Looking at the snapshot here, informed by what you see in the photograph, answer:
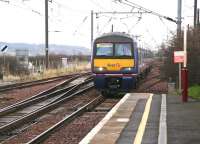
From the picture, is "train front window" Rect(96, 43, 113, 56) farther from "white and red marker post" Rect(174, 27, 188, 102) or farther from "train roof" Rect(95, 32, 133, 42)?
"white and red marker post" Rect(174, 27, 188, 102)

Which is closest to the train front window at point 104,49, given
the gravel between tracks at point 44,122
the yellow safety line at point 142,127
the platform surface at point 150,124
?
the gravel between tracks at point 44,122

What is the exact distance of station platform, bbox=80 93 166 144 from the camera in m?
11.8

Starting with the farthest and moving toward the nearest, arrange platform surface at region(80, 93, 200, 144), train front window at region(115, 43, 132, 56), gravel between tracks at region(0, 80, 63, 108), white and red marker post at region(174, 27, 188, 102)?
1. train front window at region(115, 43, 132, 56)
2. gravel between tracks at region(0, 80, 63, 108)
3. white and red marker post at region(174, 27, 188, 102)
4. platform surface at region(80, 93, 200, 144)

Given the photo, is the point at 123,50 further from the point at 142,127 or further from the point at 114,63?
the point at 142,127

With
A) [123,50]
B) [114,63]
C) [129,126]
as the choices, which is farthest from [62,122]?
[123,50]

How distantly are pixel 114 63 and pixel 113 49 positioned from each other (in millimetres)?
717

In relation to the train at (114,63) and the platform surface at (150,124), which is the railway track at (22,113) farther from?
the platform surface at (150,124)

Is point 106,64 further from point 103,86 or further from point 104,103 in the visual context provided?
point 104,103

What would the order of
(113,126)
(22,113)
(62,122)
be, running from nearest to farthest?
(113,126) → (62,122) → (22,113)

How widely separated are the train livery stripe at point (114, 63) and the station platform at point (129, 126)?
7.20 meters

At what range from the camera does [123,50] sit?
27.0 m

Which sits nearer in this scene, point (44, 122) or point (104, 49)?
point (44, 122)

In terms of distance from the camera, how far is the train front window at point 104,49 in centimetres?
2700

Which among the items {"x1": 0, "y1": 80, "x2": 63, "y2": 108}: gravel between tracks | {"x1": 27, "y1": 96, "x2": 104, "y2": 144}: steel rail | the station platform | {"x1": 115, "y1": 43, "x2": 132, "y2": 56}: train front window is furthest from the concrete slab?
{"x1": 115, "y1": 43, "x2": 132, "y2": 56}: train front window
